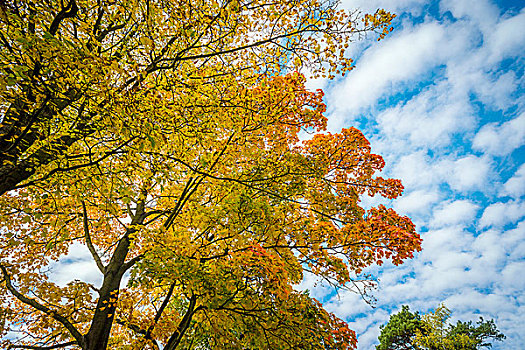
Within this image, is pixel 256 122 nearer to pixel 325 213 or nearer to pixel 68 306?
pixel 325 213

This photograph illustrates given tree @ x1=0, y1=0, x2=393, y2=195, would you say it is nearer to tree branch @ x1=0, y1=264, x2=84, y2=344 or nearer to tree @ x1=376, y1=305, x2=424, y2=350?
tree branch @ x1=0, y1=264, x2=84, y2=344

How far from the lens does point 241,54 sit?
4.59 meters

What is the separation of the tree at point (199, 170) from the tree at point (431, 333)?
20006 millimetres

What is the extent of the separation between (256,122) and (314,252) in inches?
104

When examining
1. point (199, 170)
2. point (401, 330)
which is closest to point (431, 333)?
point (401, 330)

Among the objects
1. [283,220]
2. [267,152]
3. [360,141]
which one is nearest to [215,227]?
[283,220]

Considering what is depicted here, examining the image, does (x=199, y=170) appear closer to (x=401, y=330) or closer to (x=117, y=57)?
(x=117, y=57)

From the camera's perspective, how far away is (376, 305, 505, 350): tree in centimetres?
1948

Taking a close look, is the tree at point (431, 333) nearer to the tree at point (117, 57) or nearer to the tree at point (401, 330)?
the tree at point (401, 330)

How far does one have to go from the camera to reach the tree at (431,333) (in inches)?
767

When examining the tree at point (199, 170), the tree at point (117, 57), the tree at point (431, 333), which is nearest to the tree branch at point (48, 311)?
the tree at point (199, 170)

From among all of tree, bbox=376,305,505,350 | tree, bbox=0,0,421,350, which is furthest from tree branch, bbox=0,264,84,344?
tree, bbox=376,305,505,350

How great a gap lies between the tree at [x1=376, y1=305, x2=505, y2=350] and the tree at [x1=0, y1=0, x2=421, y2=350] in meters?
20.0

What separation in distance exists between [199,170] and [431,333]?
23.6 meters
